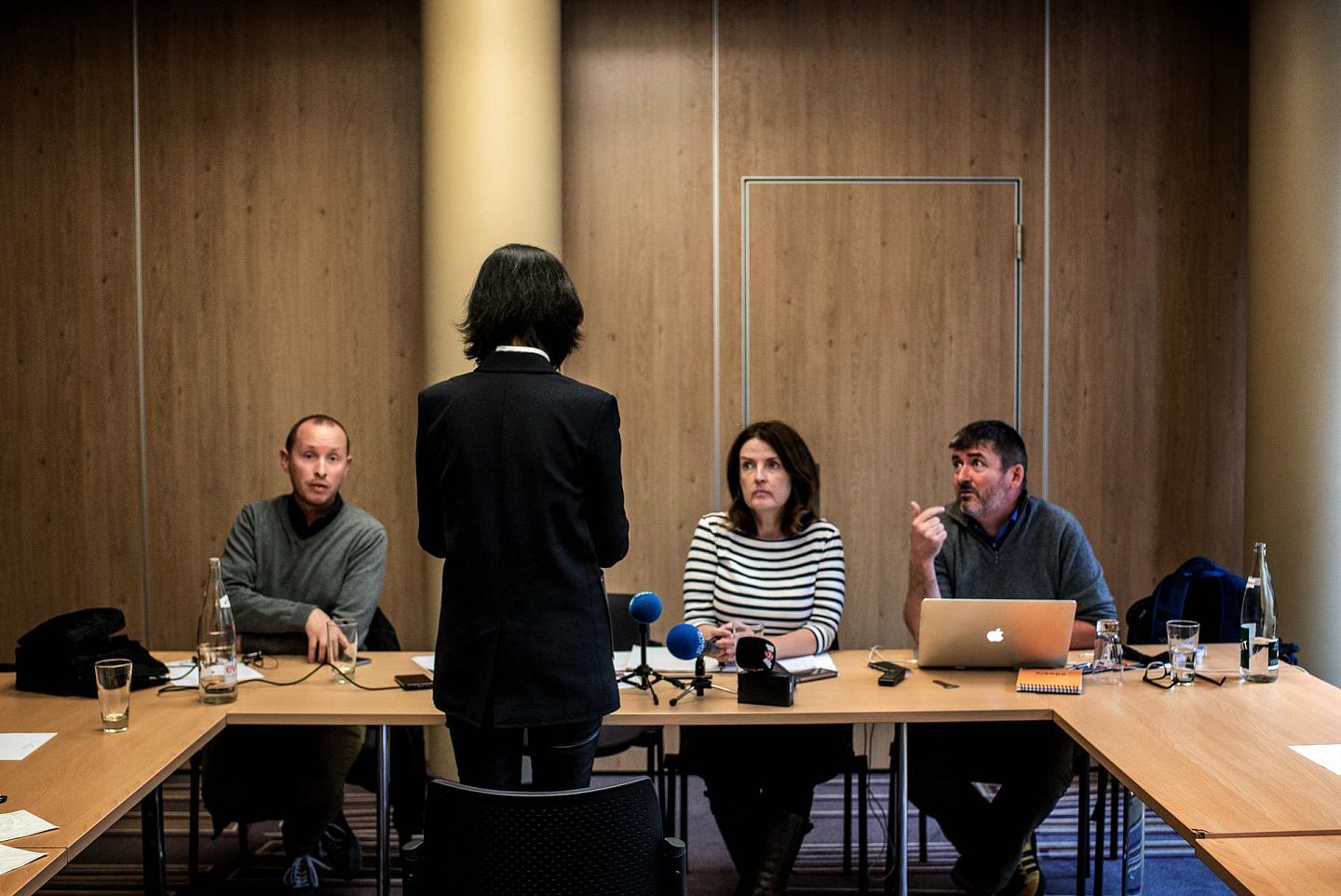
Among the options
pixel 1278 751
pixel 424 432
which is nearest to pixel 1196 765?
pixel 1278 751

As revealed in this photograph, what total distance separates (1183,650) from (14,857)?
2555mm

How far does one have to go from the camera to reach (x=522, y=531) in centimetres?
214

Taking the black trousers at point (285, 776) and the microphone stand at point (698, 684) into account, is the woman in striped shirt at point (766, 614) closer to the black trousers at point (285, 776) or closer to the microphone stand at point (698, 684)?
the microphone stand at point (698, 684)

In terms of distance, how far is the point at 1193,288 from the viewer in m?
4.67

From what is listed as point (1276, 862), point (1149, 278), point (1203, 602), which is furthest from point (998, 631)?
point (1149, 278)

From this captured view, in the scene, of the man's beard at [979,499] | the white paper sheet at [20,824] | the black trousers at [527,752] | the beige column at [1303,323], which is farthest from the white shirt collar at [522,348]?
the beige column at [1303,323]

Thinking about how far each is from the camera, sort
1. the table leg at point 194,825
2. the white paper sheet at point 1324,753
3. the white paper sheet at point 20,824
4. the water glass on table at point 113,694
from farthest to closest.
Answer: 1. the table leg at point 194,825
2. the water glass on table at point 113,694
3. the white paper sheet at point 1324,753
4. the white paper sheet at point 20,824

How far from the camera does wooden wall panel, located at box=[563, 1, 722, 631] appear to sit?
462cm

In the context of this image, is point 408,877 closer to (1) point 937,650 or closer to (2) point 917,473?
(1) point 937,650

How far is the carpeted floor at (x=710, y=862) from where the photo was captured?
3461 mm

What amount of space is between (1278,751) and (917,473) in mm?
2409

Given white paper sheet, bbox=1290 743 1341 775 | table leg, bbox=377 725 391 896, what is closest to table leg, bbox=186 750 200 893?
table leg, bbox=377 725 391 896

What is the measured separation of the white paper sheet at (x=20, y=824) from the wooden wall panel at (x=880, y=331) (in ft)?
10.3

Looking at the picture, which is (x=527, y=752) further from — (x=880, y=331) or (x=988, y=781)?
(x=880, y=331)
